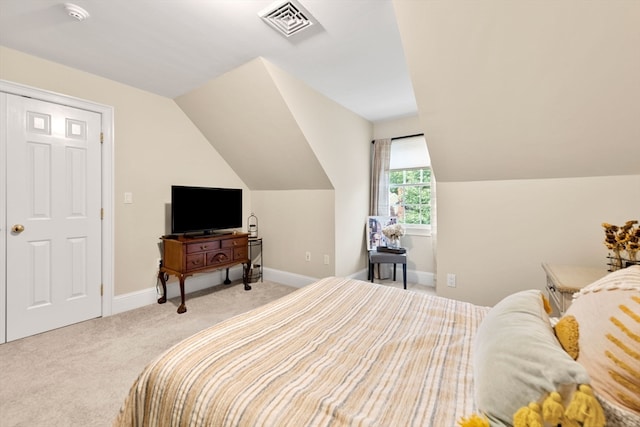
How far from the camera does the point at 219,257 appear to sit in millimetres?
3236

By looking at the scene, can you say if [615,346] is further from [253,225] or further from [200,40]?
[253,225]

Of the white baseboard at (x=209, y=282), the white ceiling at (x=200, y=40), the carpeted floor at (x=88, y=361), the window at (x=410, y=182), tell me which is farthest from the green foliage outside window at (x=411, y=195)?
the carpeted floor at (x=88, y=361)

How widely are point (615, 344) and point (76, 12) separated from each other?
3148 millimetres

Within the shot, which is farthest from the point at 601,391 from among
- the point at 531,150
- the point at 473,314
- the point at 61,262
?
the point at 61,262

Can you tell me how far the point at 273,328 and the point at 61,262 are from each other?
2619 millimetres

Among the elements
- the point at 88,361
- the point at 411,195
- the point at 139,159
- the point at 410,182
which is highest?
the point at 139,159

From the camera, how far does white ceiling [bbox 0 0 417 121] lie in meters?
1.83

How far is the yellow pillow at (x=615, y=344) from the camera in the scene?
58 cm

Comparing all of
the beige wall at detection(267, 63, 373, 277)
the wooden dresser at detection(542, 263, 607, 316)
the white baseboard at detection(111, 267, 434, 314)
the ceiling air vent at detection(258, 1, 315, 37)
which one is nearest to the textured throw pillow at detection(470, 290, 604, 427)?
the wooden dresser at detection(542, 263, 607, 316)

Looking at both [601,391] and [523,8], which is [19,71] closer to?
[523,8]

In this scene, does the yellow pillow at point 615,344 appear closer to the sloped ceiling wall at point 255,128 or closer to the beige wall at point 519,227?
the beige wall at point 519,227

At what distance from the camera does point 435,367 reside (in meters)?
0.95

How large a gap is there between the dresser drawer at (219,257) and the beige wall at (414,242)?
2.50 meters

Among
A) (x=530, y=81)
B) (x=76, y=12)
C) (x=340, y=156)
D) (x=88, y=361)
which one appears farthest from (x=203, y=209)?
(x=530, y=81)
